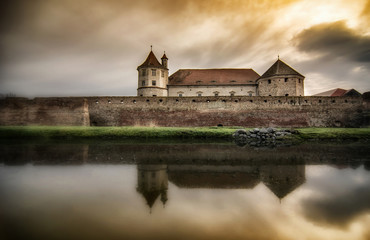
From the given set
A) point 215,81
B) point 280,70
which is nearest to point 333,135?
point 280,70

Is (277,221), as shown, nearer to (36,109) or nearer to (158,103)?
(158,103)

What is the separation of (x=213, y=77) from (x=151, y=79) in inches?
381

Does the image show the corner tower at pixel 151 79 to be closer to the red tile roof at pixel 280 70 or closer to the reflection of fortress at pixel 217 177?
the red tile roof at pixel 280 70

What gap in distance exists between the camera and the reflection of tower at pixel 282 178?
5080mm

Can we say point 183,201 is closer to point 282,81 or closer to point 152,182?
point 152,182

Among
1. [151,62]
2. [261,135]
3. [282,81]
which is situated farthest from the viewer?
[151,62]

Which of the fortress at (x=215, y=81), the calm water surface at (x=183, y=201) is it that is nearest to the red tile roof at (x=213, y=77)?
the fortress at (x=215, y=81)

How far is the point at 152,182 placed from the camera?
18.1 ft

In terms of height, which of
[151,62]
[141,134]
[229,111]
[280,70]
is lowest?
[141,134]

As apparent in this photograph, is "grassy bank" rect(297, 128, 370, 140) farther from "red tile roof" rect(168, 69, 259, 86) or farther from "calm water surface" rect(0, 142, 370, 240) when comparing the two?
"red tile roof" rect(168, 69, 259, 86)

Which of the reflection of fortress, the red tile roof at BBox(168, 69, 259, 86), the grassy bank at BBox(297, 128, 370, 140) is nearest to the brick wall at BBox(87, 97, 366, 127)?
the grassy bank at BBox(297, 128, 370, 140)

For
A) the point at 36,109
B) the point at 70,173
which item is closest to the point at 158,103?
the point at 36,109

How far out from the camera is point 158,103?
954 inches

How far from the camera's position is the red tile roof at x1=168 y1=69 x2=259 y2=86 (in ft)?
106
